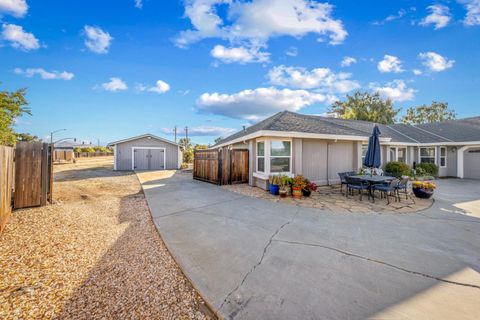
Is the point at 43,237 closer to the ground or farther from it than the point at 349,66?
closer to the ground

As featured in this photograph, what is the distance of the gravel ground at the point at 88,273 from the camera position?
6.79 feet

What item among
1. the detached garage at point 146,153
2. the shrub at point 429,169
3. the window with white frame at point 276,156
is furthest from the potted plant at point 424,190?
the detached garage at point 146,153

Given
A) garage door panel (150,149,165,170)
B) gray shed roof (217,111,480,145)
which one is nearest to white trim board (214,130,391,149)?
gray shed roof (217,111,480,145)

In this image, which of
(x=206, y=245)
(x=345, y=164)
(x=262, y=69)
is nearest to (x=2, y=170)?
(x=206, y=245)

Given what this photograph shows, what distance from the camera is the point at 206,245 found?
358 centimetres

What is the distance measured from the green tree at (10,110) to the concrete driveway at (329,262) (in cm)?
837

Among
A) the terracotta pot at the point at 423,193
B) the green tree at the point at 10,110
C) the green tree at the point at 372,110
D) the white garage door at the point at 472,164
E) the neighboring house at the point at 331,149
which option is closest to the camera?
the terracotta pot at the point at 423,193

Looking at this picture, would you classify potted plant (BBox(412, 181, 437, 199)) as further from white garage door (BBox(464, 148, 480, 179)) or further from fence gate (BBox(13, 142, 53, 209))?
fence gate (BBox(13, 142, 53, 209))

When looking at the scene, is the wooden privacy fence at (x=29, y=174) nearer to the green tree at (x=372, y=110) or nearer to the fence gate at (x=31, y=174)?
the fence gate at (x=31, y=174)

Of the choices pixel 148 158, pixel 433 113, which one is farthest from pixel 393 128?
pixel 433 113

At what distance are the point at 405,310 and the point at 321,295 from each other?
85 cm

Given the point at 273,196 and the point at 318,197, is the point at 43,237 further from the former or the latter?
the point at 318,197

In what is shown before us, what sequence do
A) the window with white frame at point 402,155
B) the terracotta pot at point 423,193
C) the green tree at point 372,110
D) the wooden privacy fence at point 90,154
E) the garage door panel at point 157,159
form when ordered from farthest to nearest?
the wooden privacy fence at point 90,154
the green tree at point 372,110
the garage door panel at point 157,159
the window with white frame at point 402,155
the terracotta pot at point 423,193

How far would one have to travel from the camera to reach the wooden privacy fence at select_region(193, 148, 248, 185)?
10227 millimetres
